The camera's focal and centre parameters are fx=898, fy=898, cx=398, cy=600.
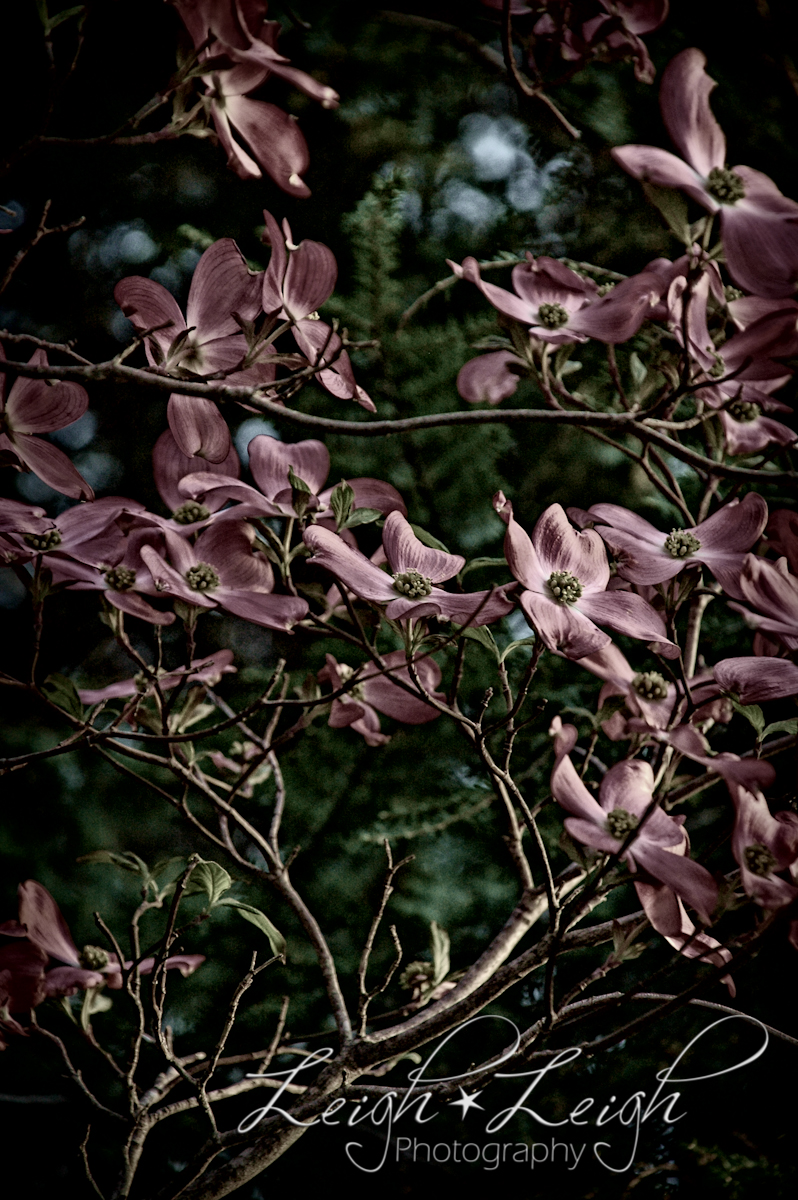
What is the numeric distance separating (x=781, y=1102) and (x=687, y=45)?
0.83 metres

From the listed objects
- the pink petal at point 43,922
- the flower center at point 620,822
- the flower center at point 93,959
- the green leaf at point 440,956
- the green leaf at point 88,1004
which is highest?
the flower center at point 620,822

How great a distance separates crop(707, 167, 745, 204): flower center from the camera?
0.46 m

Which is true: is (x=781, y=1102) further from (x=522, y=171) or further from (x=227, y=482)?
(x=522, y=171)

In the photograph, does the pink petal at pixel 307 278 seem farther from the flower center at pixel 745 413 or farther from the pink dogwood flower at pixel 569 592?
the flower center at pixel 745 413

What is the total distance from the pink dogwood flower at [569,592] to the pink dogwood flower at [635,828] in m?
0.08

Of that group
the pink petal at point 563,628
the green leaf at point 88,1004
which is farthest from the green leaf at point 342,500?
the green leaf at point 88,1004

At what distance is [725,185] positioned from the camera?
467 millimetres

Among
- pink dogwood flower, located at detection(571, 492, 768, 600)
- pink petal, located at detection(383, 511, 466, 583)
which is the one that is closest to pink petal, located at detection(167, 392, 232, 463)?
pink petal, located at detection(383, 511, 466, 583)

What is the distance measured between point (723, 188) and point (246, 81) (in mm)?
247

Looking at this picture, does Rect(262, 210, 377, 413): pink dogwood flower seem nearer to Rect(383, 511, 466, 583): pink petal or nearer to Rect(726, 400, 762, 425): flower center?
Rect(383, 511, 466, 583): pink petal

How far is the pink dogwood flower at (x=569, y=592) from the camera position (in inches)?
16.4

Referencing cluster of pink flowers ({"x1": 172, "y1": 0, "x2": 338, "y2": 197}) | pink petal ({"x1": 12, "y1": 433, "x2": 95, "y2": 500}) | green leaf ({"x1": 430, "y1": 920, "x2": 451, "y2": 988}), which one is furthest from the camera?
green leaf ({"x1": 430, "y1": 920, "x2": 451, "y2": 988})

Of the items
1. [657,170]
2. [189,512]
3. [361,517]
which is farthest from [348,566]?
[657,170]

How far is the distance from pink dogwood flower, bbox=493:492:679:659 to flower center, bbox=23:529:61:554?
0.23 metres
